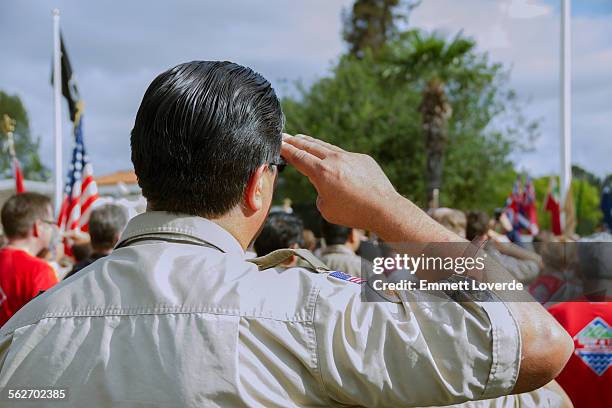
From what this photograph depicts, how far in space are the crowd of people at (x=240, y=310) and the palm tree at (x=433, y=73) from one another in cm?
2047

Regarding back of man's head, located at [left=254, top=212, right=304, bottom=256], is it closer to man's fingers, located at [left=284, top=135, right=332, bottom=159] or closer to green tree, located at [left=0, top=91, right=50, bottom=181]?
man's fingers, located at [left=284, top=135, right=332, bottom=159]

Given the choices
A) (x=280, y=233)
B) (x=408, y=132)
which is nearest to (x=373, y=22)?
(x=408, y=132)

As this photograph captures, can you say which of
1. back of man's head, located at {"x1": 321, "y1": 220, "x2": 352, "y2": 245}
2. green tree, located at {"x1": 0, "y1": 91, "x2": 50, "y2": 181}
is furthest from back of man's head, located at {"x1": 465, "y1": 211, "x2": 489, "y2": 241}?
green tree, located at {"x1": 0, "y1": 91, "x2": 50, "y2": 181}

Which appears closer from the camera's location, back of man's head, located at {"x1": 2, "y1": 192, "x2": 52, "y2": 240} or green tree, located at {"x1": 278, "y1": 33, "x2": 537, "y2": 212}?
back of man's head, located at {"x1": 2, "y1": 192, "x2": 52, "y2": 240}

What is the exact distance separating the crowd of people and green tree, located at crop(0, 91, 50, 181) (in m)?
50.9

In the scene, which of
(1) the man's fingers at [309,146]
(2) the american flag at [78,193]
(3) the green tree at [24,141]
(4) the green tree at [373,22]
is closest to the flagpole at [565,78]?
(2) the american flag at [78,193]

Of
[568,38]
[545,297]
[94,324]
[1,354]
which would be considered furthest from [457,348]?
[568,38]

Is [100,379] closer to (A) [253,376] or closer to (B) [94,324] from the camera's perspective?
(B) [94,324]

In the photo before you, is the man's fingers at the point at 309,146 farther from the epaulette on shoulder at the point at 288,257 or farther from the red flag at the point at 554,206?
the red flag at the point at 554,206

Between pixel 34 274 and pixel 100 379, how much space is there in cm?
298

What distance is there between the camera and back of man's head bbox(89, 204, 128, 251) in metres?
4.20

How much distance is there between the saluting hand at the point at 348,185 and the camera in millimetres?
1323

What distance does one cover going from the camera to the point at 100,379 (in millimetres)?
1172

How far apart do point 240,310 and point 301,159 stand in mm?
365
